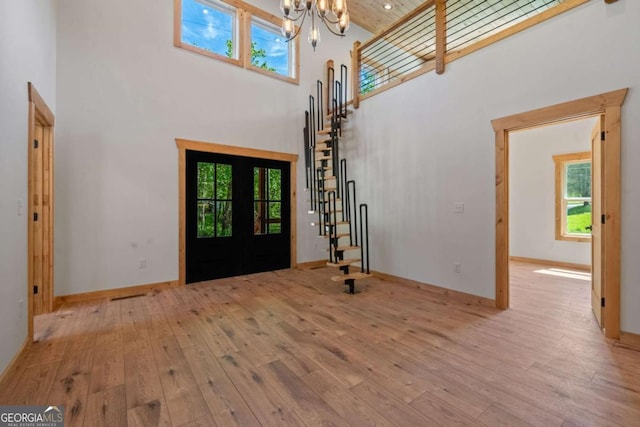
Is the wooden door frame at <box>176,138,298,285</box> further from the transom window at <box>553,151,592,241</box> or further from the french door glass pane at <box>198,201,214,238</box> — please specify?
the transom window at <box>553,151,592,241</box>

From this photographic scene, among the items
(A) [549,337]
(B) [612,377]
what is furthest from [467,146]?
(B) [612,377]

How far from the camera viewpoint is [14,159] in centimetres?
202

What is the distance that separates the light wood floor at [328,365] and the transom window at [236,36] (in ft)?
12.7

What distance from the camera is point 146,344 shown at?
7.53ft

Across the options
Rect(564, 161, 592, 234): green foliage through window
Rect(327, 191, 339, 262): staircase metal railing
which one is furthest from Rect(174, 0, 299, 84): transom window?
Rect(564, 161, 592, 234): green foliage through window

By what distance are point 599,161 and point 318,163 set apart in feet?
12.0

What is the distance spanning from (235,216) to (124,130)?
74.2 inches

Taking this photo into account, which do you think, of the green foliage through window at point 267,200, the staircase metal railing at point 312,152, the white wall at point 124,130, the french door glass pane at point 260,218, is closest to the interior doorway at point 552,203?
the staircase metal railing at point 312,152

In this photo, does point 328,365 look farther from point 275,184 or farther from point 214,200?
point 275,184

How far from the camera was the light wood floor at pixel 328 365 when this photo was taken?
59.6 inches

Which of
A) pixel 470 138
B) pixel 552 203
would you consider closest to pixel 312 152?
pixel 470 138

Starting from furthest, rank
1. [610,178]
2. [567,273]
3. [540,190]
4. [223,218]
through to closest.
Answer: [540,190] → [567,273] → [223,218] → [610,178]

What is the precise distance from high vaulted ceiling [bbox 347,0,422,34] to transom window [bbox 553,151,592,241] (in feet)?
13.4

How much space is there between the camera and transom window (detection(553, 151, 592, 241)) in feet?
16.8
